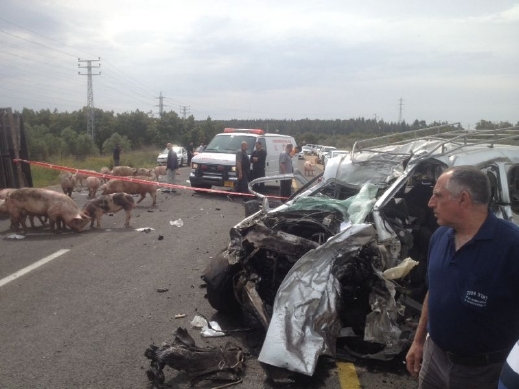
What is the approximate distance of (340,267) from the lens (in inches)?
193

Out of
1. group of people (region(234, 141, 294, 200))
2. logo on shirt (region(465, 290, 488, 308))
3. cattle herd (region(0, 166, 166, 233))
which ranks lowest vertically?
cattle herd (region(0, 166, 166, 233))

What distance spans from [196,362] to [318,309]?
1180 millimetres

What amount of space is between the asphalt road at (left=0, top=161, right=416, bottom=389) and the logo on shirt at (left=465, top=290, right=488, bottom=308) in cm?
199

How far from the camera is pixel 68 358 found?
4.74 metres

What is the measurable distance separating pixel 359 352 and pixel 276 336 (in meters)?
1.01

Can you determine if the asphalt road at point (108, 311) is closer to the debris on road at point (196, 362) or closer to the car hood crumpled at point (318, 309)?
the debris on road at point (196, 362)

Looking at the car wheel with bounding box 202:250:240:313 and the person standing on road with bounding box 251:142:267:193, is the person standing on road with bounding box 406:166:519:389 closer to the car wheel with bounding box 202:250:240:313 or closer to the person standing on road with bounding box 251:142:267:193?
the car wheel with bounding box 202:250:240:313

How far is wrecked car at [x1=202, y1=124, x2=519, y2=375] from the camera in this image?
15.1ft

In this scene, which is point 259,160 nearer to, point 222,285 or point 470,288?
point 222,285

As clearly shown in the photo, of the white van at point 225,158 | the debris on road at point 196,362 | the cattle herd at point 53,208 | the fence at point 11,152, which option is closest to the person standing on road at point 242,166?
the white van at point 225,158

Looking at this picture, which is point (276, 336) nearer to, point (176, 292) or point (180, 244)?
point (176, 292)

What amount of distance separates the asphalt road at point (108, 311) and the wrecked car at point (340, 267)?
324 millimetres

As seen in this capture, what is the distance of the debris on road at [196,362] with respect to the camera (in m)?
4.37

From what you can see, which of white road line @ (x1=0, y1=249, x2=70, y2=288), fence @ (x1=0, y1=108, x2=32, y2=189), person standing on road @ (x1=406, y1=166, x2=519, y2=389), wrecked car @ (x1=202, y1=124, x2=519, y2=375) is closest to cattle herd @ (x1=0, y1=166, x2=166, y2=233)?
white road line @ (x1=0, y1=249, x2=70, y2=288)
